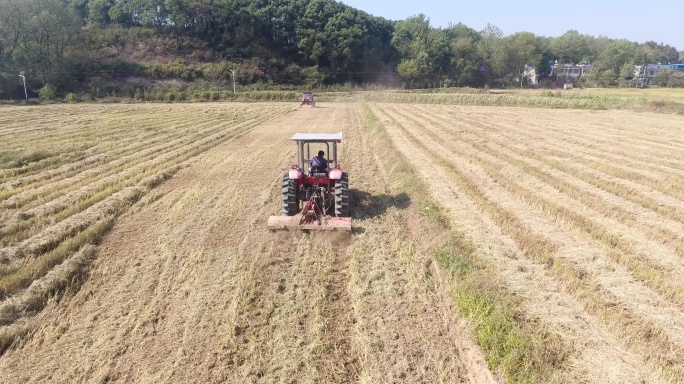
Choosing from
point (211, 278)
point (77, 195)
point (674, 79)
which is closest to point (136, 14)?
point (77, 195)

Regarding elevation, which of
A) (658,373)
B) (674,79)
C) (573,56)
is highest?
(573,56)

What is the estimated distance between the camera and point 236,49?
7575cm

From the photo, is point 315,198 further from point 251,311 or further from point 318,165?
point 251,311

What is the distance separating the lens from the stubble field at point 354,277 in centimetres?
458

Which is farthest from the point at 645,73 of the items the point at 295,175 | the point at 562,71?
the point at 295,175

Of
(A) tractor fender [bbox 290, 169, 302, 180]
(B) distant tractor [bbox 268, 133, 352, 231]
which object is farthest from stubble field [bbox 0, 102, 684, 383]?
(A) tractor fender [bbox 290, 169, 302, 180]

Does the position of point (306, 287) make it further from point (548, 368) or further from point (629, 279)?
point (629, 279)

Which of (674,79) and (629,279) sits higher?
(674,79)

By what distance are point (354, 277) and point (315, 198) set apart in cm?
275

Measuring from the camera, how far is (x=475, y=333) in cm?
506

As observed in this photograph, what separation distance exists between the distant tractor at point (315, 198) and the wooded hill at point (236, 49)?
5503 cm

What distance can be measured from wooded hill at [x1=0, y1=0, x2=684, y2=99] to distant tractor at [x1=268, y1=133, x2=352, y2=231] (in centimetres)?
5503

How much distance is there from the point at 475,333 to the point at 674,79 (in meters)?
99.3

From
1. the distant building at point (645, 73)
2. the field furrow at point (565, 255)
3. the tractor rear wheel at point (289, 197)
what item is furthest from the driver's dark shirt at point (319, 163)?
the distant building at point (645, 73)
